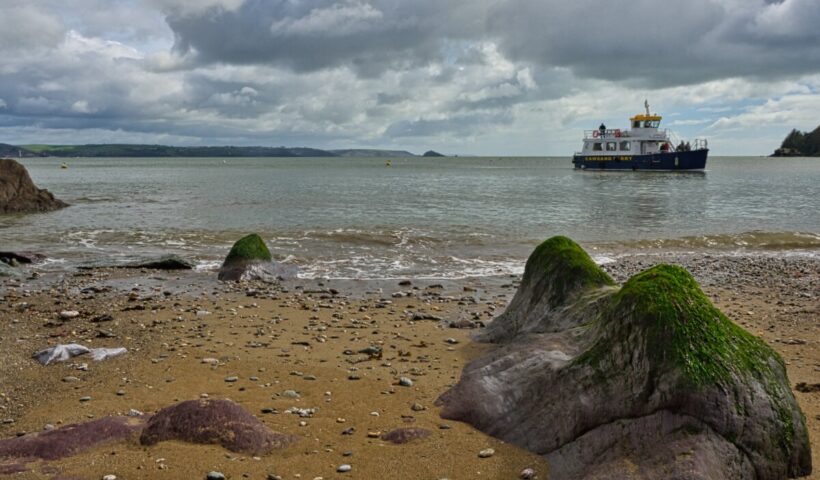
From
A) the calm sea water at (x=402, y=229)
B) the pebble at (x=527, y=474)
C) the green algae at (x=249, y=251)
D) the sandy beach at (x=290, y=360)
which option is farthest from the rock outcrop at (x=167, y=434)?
the calm sea water at (x=402, y=229)

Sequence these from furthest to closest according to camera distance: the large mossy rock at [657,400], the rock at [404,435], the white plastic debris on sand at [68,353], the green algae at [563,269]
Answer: the white plastic debris on sand at [68,353], the green algae at [563,269], the rock at [404,435], the large mossy rock at [657,400]

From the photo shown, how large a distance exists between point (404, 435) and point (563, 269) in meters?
3.54

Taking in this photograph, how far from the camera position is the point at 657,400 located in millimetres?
4430

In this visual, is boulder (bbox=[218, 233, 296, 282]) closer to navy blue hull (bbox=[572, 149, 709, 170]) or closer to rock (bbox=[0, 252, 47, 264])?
rock (bbox=[0, 252, 47, 264])

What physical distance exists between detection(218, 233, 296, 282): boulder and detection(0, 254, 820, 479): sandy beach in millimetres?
504

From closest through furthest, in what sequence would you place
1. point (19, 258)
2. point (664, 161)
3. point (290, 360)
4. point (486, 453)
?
point (486, 453) → point (290, 360) → point (19, 258) → point (664, 161)

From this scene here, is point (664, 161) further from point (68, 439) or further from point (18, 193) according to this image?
point (68, 439)

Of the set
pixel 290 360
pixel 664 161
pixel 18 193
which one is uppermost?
pixel 664 161

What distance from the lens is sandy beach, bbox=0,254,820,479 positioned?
4895 millimetres

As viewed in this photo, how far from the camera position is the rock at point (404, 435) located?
5340 millimetres

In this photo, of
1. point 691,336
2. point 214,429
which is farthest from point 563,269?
point 214,429

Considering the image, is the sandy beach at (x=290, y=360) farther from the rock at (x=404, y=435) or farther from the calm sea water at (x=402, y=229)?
the calm sea water at (x=402, y=229)

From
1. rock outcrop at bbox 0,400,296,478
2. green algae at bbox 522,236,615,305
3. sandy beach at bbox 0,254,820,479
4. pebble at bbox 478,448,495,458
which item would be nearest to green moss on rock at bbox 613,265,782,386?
sandy beach at bbox 0,254,820,479

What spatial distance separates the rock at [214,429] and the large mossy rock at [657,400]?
73.5 inches
